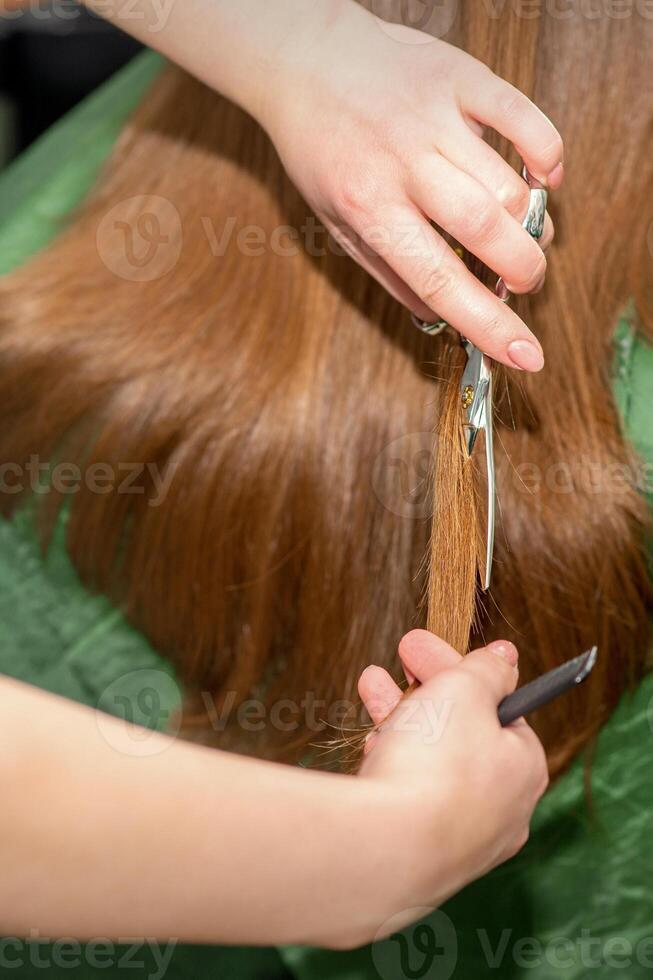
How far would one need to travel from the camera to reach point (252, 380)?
2.15ft

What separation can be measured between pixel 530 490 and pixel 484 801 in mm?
250

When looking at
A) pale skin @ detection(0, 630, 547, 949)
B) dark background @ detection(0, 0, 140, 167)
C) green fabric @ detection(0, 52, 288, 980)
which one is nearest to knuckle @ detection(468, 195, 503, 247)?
pale skin @ detection(0, 630, 547, 949)

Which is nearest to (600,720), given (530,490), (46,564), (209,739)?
(530,490)

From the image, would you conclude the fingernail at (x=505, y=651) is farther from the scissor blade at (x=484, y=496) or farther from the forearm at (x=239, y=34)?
the forearm at (x=239, y=34)

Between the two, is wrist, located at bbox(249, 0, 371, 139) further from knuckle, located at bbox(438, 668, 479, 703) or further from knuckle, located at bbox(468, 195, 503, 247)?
knuckle, located at bbox(438, 668, 479, 703)

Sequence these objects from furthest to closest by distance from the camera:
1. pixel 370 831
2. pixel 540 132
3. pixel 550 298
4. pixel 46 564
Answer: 1. pixel 46 564
2. pixel 550 298
3. pixel 540 132
4. pixel 370 831

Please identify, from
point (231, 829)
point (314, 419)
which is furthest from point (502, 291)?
point (231, 829)

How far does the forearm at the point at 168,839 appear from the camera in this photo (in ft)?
1.06

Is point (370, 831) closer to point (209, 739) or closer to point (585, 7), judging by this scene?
point (209, 739)

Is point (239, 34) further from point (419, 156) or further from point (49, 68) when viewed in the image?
point (49, 68)

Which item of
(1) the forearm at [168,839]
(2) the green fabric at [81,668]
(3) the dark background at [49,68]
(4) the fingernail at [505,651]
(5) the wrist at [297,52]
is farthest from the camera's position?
(3) the dark background at [49,68]

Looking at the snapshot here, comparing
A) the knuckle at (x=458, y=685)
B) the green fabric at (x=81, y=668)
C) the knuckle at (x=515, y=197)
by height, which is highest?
the knuckle at (x=515, y=197)

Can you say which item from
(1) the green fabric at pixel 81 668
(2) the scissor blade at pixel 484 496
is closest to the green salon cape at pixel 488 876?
(1) the green fabric at pixel 81 668

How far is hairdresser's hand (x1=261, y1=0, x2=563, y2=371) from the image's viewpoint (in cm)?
50
